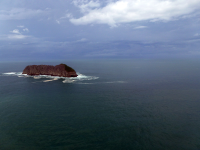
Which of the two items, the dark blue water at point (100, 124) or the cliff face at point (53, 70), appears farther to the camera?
the cliff face at point (53, 70)

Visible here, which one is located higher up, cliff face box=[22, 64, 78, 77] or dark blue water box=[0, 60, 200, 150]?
cliff face box=[22, 64, 78, 77]

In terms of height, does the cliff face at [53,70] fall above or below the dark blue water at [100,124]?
above

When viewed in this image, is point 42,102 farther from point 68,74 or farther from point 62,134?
point 68,74

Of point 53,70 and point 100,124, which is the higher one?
point 53,70

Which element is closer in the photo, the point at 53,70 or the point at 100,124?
the point at 100,124

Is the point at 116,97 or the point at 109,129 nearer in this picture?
the point at 109,129

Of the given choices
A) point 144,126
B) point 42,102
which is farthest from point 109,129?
point 42,102

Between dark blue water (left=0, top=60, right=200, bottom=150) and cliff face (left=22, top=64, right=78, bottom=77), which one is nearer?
dark blue water (left=0, top=60, right=200, bottom=150)

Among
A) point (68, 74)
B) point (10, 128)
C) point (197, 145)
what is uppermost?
point (68, 74)
